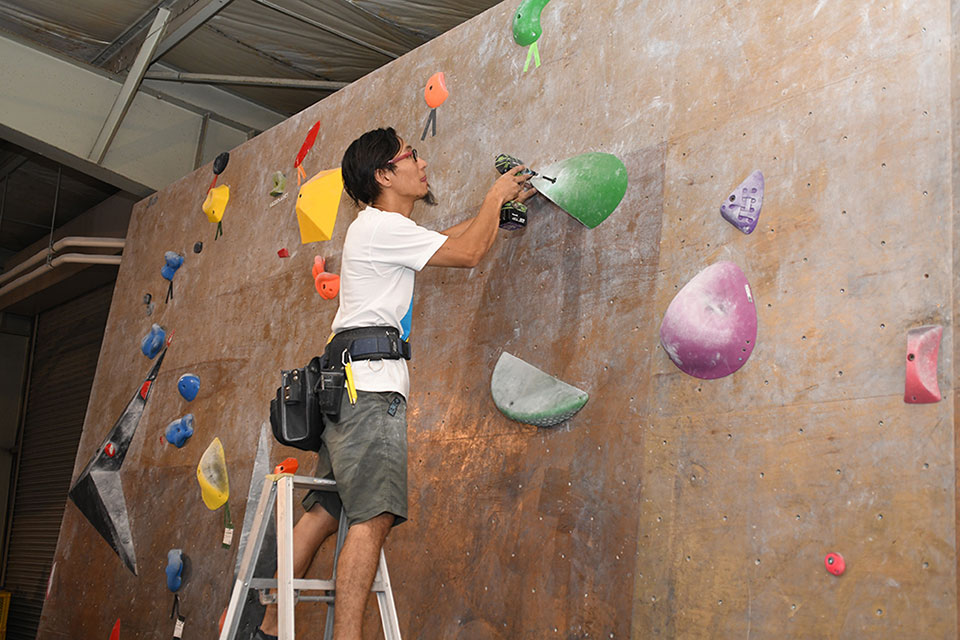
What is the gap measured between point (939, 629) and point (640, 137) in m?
1.40

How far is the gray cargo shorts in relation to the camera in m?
2.16

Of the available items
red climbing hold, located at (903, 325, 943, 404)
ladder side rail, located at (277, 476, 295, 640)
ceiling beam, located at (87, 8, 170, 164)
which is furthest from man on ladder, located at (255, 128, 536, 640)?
ceiling beam, located at (87, 8, 170, 164)

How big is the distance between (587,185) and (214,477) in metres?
2.02

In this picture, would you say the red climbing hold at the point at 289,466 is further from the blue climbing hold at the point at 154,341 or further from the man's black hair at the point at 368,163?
the blue climbing hold at the point at 154,341

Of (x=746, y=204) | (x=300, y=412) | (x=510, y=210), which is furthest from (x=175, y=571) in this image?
(x=746, y=204)

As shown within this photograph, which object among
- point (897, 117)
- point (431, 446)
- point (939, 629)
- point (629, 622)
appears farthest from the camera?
point (431, 446)

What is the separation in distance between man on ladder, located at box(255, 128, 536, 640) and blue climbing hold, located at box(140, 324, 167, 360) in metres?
2.16

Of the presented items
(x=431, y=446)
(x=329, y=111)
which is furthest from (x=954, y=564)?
(x=329, y=111)

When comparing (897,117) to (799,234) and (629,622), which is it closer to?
(799,234)

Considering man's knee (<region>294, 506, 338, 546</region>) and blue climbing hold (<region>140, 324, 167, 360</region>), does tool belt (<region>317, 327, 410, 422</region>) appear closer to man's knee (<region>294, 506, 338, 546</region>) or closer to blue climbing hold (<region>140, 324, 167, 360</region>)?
man's knee (<region>294, 506, 338, 546</region>)

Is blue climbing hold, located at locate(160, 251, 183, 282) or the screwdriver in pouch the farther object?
blue climbing hold, located at locate(160, 251, 183, 282)

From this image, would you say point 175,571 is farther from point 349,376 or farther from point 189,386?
point 349,376

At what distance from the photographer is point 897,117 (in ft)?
6.43

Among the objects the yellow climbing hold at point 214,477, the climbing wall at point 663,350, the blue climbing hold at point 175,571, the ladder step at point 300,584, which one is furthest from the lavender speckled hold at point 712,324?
the blue climbing hold at point 175,571
